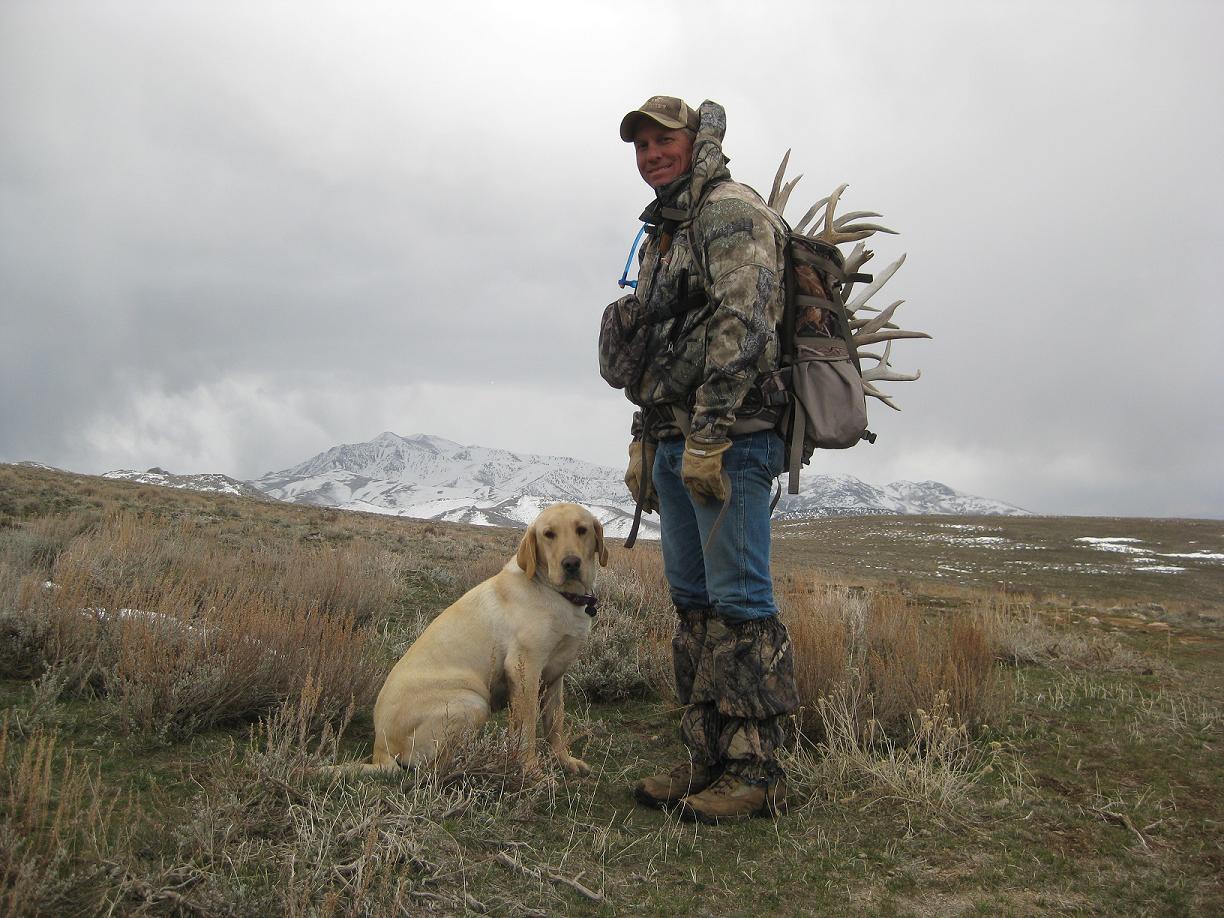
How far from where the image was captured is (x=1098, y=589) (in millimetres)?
28219

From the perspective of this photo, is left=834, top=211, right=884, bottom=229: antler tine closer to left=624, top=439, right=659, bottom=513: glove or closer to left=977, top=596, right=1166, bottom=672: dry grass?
left=624, top=439, right=659, bottom=513: glove

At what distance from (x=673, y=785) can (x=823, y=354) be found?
190 centimetres

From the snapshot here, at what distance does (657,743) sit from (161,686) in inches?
92.7

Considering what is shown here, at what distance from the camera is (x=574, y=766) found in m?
3.31

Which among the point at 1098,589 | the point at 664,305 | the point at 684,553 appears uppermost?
the point at 664,305

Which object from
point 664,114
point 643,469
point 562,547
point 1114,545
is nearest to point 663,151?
point 664,114

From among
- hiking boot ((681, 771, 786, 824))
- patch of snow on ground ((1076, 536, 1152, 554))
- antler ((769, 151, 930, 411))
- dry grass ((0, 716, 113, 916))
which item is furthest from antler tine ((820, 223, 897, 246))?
patch of snow on ground ((1076, 536, 1152, 554))

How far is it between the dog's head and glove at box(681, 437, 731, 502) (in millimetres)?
793

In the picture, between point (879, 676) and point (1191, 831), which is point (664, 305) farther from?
point (1191, 831)

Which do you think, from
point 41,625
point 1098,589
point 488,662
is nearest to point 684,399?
point 488,662

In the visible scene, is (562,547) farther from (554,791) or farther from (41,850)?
(41,850)

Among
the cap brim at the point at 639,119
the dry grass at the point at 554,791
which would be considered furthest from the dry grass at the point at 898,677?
the cap brim at the point at 639,119

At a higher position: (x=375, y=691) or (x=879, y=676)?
(x=879, y=676)

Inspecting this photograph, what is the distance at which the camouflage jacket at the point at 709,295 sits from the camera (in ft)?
9.18
